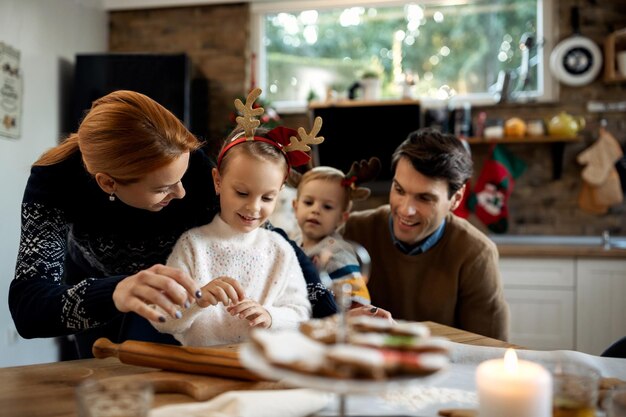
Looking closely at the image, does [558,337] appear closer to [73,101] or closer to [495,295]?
[495,295]

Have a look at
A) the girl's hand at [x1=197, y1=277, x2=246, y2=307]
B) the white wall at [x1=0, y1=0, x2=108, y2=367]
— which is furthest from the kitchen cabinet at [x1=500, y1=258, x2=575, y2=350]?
the girl's hand at [x1=197, y1=277, x2=246, y2=307]

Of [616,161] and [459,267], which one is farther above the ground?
[616,161]

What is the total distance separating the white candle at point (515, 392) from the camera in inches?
32.0

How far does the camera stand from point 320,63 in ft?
15.7

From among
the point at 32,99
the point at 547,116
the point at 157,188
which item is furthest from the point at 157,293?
the point at 547,116

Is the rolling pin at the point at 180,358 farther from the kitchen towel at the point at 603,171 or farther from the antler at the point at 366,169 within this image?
the kitchen towel at the point at 603,171

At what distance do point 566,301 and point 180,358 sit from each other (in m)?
3.13

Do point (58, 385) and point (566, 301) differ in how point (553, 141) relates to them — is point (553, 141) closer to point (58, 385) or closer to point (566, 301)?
point (566, 301)

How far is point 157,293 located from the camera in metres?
1.06

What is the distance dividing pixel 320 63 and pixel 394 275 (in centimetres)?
→ 288

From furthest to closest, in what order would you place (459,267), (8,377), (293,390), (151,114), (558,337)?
(558,337) → (459,267) → (151,114) → (8,377) → (293,390)

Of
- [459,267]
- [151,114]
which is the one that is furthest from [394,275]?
[151,114]

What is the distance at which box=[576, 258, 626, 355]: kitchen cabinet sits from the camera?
368cm

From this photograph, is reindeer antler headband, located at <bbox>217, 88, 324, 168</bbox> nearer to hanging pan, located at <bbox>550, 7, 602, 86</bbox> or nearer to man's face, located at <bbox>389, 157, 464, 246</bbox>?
man's face, located at <bbox>389, 157, 464, 246</bbox>
